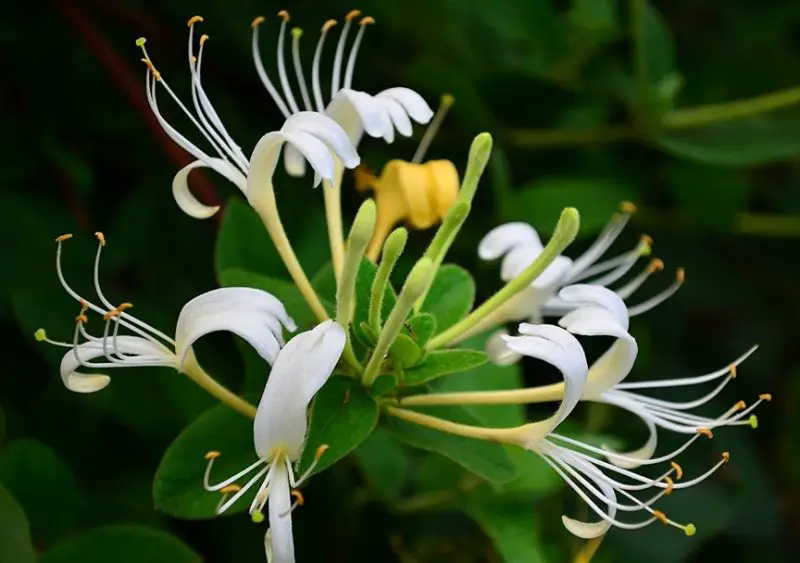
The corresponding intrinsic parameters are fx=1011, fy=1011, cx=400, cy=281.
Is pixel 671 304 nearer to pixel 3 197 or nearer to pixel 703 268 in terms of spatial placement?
pixel 703 268

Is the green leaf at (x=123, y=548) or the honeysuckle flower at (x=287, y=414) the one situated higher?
the honeysuckle flower at (x=287, y=414)

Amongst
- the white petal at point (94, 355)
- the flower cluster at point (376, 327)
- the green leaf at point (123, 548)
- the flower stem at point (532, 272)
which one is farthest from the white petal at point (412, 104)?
the green leaf at point (123, 548)

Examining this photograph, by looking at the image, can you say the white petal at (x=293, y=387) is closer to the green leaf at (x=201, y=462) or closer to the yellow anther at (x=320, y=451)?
the yellow anther at (x=320, y=451)

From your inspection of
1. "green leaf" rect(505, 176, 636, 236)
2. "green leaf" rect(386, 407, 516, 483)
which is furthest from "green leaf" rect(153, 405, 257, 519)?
"green leaf" rect(505, 176, 636, 236)

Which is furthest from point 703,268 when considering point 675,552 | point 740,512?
point 675,552

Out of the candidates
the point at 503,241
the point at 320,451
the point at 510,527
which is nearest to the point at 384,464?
the point at 510,527
